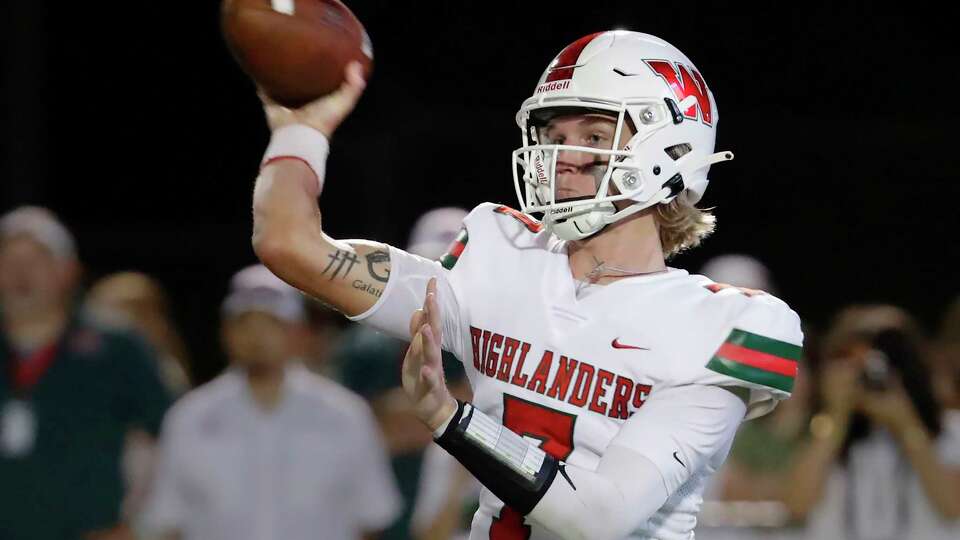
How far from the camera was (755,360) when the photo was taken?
2348 millimetres

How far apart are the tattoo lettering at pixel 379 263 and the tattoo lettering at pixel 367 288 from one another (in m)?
0.02

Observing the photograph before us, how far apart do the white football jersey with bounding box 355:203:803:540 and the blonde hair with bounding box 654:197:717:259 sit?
153 millimetres

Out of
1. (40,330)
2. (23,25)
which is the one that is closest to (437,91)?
(23,25)

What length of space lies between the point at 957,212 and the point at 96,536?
4.76 meters

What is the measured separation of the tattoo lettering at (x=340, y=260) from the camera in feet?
7.96

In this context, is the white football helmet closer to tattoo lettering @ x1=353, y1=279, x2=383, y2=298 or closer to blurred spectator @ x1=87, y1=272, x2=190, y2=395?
tattoo lettering @ x1=353, y1=279, x2=383, y2=298

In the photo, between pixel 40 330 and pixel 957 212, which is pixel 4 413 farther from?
pixel 957 212

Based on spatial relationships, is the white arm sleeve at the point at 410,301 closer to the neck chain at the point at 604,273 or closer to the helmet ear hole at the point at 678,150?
the neck chain at the point at 604,273

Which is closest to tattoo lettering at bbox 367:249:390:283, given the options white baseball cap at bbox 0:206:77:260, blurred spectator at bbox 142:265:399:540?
blurred spectator at bbox 142:265:399:540

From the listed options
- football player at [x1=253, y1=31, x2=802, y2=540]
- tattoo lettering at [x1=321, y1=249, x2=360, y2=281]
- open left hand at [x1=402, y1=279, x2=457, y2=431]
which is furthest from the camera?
tattoo lettering at [x1=321, y1=249, x2=360, y2=281]

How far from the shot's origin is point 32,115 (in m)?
7.32

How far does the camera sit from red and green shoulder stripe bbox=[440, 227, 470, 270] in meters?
A: 2.58

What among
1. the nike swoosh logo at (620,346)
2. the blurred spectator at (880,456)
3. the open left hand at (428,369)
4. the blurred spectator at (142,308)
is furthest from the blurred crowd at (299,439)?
the open left hand at (428,369)

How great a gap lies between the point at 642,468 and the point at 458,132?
514 centimetres
